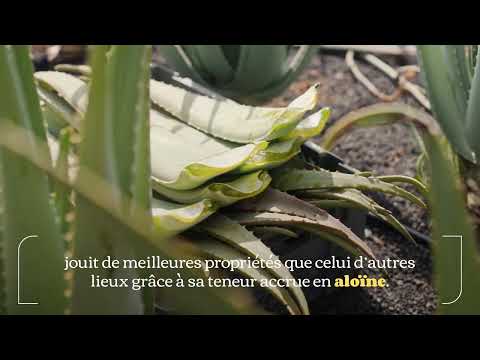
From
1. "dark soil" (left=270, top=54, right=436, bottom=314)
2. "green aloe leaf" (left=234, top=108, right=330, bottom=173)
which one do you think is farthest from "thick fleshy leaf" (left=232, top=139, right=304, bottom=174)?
"dark soil" (left=270, top=54, right=436, bottom=314)

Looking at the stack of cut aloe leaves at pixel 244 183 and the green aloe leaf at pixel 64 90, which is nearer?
the stack of cut aloe leaves at pixel 244 183

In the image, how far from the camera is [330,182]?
72 centimetres

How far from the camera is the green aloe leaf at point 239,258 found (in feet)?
1.90

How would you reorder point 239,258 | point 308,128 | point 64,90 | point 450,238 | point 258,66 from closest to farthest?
1. point 450,238
2. point 239,258
3. point 308,128
4. point 64,90
5. point 258,66

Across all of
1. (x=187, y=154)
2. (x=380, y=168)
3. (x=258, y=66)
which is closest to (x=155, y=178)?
(x=187, y=154)

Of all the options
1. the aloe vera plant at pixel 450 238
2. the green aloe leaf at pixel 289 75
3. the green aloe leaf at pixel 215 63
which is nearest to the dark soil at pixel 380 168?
the green aloe leaf at pixel 289 75

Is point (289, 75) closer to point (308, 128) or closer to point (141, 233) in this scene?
point (308, 128)

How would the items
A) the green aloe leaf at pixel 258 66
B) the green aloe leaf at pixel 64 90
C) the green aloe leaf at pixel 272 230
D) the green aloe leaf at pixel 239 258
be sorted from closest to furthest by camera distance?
Answer: the green aloe leaf at pixel 239 258
the green aloe leaf at pixel 272 230
the green aloe leaf at pixel 64 90
the green aloe leaf at pixel 258 66

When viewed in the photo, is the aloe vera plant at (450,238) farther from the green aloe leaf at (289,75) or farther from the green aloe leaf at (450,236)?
the green aloe leaf at (289,75)

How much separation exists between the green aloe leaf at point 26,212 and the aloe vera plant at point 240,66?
0.61 metres

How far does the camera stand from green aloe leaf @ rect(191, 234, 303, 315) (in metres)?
0.58

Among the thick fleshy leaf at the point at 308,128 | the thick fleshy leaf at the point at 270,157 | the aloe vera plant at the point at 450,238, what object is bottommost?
the aloe vera plant at the point at 450,238

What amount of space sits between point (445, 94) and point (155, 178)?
46 centimetres

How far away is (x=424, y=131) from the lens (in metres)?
0.36
